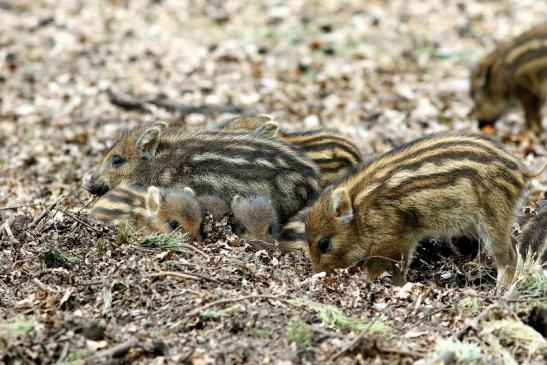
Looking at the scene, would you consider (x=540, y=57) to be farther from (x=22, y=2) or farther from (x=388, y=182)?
(x=22, y=2)

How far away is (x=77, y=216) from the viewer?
6.23m

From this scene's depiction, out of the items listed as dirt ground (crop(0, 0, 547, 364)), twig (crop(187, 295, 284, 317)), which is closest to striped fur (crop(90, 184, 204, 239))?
dirt ground (crop(0, 0, 547, 364))

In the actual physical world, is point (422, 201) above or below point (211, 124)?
above

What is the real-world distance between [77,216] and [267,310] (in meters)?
1.84

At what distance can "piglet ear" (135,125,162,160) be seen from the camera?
7.45 m

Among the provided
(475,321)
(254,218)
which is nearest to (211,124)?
(254,218)

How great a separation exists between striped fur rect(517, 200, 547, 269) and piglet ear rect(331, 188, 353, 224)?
1.22 meters

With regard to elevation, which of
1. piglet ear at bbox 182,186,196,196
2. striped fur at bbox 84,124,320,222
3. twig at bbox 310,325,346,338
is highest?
striped fur at bbox 84,124,320,222

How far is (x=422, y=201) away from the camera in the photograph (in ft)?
20.2

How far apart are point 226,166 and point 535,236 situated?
2.31 metres

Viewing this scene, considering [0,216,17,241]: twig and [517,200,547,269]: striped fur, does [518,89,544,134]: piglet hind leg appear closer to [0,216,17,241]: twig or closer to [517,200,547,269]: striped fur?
[517,200,547,269]: striped fur

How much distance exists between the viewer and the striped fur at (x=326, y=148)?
24.2ft

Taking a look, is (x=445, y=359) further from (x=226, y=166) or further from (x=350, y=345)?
(x=226, y=166)

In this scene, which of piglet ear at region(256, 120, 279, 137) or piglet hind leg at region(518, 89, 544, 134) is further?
piglet hind leg at region(518, 89, 544, 134)
